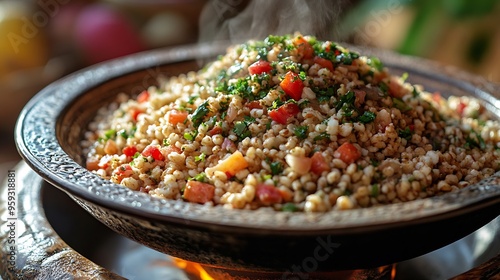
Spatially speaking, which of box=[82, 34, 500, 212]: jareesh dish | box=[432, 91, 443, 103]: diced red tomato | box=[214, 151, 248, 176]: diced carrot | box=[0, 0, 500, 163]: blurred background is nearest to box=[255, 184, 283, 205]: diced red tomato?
box=[82, 34, 500, 212]: jareesh dish

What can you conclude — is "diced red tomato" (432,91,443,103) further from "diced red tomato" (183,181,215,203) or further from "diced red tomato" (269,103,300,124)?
"diced red tomato" (183,181,215,203)

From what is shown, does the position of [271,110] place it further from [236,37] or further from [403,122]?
[236,37]

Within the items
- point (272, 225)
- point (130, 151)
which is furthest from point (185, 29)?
point (272, 225)

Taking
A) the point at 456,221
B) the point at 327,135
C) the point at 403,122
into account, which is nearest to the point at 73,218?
the point at 327,135

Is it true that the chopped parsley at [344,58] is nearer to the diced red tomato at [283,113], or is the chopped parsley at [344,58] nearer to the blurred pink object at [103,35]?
the diced red tomato at [283,113]

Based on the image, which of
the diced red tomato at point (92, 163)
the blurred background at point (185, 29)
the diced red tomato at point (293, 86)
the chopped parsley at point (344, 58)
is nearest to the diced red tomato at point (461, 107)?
the chopped parsley at point (344, 58)

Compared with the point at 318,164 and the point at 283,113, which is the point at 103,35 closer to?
the point at 283,113

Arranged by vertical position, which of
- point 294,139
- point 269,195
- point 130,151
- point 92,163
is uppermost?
point 294,139
